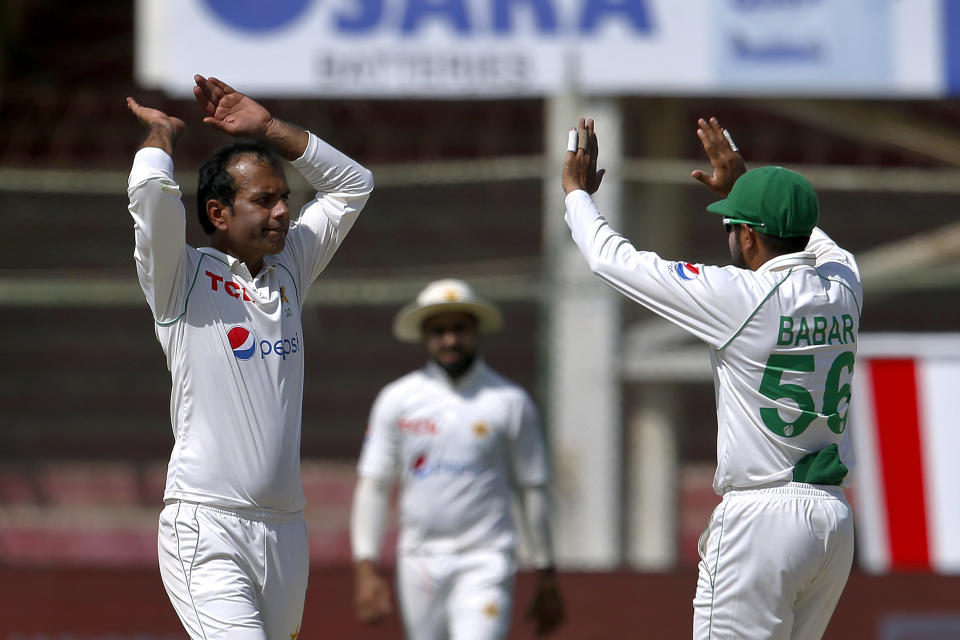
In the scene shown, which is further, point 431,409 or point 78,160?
point 78,160

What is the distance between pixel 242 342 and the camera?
393 centimetres

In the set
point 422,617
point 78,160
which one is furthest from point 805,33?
point 78,160

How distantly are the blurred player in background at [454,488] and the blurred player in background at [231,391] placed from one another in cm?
202

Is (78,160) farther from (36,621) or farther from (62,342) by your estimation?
(36,621)

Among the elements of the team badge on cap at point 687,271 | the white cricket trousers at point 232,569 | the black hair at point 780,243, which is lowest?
the white cricket trousers at point 232,569

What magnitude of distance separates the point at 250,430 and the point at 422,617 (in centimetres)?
238

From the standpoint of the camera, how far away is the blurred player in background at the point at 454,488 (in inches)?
236

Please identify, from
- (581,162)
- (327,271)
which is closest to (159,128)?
(581,162)

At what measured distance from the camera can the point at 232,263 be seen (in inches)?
158

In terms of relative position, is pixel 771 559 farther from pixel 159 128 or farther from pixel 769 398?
pixel 159 128

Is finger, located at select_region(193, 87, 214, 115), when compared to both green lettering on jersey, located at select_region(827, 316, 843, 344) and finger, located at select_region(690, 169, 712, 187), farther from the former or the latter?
green lettering on jersey, located at select_region(827, 316, 843, 344)

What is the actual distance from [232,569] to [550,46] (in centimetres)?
477

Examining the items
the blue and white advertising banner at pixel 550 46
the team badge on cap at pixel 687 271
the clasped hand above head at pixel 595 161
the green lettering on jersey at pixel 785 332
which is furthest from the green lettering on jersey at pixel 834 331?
the blue and white advertising banner at pixel 550 46

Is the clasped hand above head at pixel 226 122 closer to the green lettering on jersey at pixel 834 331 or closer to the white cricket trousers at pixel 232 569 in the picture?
the white cricket trousers at pixel 232 569
